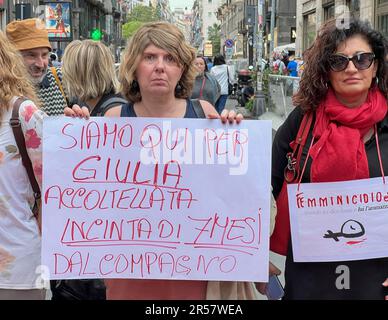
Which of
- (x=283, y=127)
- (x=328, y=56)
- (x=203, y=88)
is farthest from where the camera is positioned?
(x=203, y=88)

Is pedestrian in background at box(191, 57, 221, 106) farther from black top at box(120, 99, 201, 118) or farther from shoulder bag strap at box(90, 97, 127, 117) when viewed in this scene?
black top at box(120, 99, 201, 118)

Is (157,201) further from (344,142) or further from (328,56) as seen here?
(328,56)

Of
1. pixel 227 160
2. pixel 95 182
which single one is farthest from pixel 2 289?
pixel 227 160

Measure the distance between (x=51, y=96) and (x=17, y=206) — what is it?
240cm

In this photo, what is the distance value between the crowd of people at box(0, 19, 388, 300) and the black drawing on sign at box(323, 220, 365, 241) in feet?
0.37

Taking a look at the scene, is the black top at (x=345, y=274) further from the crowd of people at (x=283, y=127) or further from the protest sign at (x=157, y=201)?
the protest sign at (x=157, y=201)

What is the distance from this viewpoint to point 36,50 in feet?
14.1

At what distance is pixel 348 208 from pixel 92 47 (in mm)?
2728

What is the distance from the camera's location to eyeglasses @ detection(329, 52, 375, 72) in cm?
252

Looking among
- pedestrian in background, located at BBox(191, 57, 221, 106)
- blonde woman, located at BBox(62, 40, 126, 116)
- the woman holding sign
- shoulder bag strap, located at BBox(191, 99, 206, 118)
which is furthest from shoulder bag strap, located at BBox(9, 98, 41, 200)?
pedestrian in background, located at BBox(191, 57, 221, 106)

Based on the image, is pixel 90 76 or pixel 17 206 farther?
pixel 90 76

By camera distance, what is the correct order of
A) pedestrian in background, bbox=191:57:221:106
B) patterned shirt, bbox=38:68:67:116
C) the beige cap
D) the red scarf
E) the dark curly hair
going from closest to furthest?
the red scarf, the dark curly hair, the beige cap, patterned shirt, bbox=38:68:67:116, pedestrian in background, bbox=191:57:221:106

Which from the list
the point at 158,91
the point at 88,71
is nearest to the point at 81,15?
the point at 88,71

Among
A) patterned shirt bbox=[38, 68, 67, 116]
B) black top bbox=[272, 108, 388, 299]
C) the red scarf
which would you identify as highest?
patterned shirt bbox=[38, 68, 67, 116]
